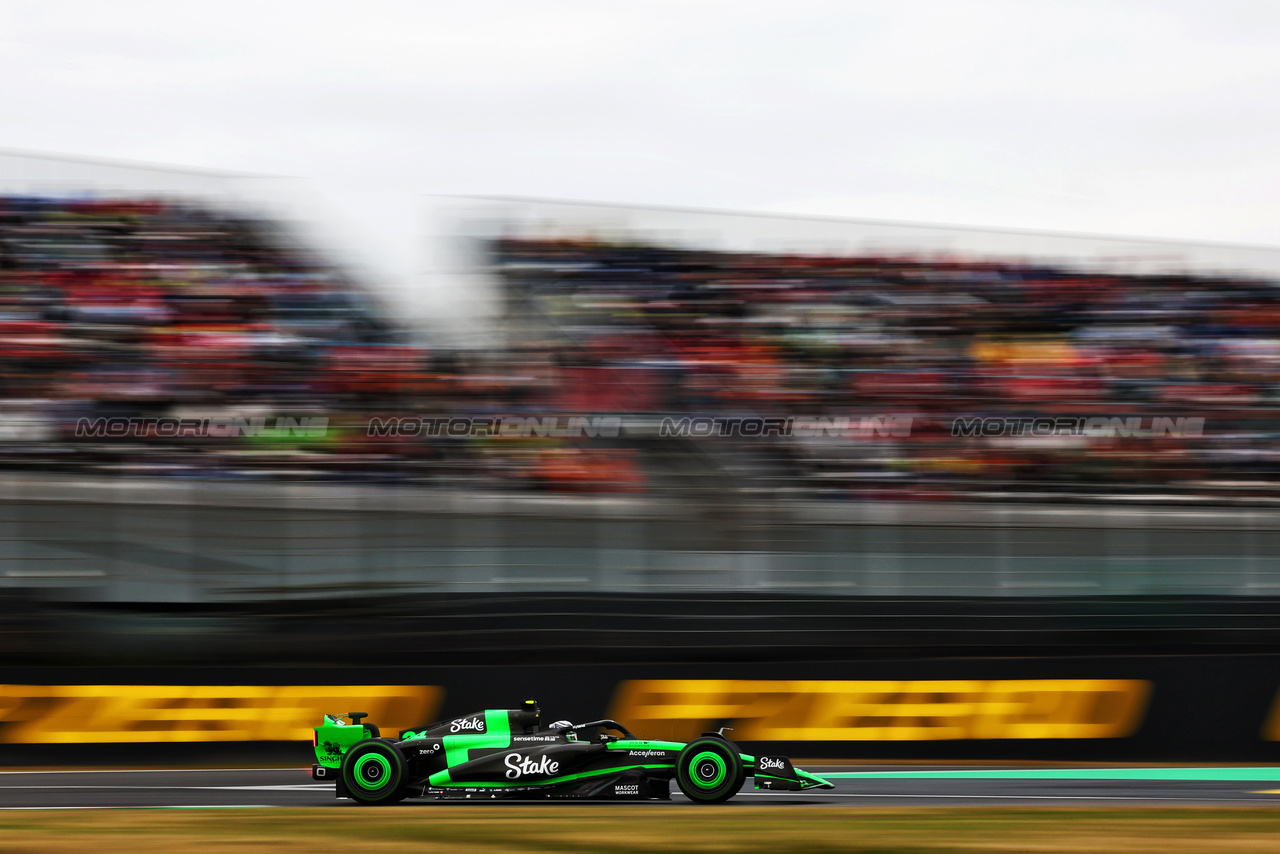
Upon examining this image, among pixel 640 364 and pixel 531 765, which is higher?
pixel 640 364

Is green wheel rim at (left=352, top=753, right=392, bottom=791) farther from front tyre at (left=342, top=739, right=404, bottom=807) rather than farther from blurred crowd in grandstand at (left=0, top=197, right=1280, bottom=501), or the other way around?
blurred crowd in grandstand at (left=0, top=197, right=1280, bottom=501)

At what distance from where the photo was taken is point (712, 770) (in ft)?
24.4

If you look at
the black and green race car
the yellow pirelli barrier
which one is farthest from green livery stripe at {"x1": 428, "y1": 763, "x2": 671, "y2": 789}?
the yellow pirelli barrier

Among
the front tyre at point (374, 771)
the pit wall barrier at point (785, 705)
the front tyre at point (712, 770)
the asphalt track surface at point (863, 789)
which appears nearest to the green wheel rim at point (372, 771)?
the front tyre at point (374, 771)

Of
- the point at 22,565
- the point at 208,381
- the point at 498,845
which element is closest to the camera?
the point at 498,845

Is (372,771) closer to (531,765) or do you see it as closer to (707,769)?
(531,765)

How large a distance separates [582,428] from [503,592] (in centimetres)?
140

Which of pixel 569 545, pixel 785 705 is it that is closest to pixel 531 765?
pixel 569 545

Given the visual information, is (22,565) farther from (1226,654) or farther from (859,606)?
(1226,654)

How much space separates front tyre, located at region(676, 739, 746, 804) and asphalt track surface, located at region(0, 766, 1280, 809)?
0.51ft

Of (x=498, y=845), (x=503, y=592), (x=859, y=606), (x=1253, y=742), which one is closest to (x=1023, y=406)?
(x=859, y=606)

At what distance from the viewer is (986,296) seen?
11.4 m

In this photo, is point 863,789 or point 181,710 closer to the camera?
point 863,789

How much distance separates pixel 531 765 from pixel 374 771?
36.6 inches
